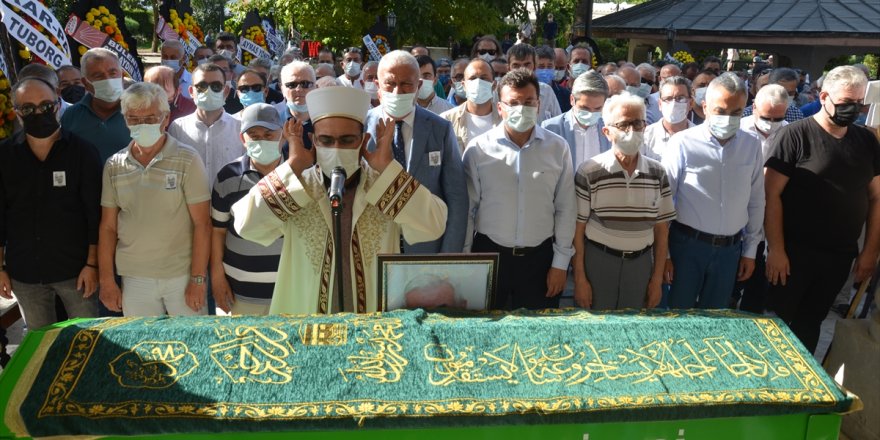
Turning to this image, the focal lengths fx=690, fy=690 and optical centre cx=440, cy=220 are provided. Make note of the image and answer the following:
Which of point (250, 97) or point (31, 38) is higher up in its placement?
point (31, 38)

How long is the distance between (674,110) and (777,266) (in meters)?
1.79

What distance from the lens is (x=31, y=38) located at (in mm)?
6121

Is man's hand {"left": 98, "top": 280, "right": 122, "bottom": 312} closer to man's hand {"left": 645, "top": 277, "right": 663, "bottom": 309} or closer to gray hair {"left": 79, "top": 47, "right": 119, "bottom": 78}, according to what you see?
gray hair {"left": 79, "top": 47, "right": 119, "bottom": 78}

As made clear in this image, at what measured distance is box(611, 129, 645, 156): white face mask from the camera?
385 cm

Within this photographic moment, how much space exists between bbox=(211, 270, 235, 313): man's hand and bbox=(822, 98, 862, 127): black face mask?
3.80 meters

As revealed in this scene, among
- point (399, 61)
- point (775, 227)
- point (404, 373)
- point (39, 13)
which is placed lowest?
point (404, 373)

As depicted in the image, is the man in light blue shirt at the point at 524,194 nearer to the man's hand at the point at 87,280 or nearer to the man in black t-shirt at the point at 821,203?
the man in black t-shirt at the point at 821,203

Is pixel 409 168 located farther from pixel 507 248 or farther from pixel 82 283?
pixel 82 283

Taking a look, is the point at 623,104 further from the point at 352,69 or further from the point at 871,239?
the point at 352,69

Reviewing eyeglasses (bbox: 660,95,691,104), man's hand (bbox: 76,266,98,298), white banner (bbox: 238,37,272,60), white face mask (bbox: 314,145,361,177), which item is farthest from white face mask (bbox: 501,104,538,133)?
white banner (bbox: 238,37,272,60)

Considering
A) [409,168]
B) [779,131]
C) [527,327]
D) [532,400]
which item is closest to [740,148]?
[779,131]

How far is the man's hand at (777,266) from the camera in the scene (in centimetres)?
445

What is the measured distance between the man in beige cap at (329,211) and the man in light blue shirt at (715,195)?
1.96 meters

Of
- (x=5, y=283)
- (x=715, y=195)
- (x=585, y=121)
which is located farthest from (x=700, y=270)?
(x=5, y=283)
